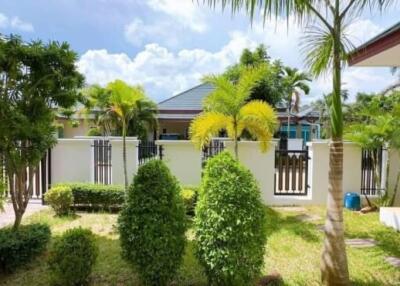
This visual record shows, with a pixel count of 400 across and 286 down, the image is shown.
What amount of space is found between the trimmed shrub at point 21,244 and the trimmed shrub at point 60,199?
2289mm

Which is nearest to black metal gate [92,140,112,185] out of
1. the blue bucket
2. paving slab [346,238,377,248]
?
paving slab [346,238,377,248]

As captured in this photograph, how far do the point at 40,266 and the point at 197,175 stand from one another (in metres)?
5.01

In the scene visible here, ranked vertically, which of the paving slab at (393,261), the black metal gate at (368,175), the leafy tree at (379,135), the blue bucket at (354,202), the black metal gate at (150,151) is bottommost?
the paving slab at (393,261)

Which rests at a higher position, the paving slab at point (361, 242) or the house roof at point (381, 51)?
the house roof at point (381, 51)

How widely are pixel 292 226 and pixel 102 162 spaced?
213 inches

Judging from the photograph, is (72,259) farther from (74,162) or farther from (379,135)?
(379,135)

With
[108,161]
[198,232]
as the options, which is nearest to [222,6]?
[198,232]

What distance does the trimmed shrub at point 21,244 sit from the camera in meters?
4.97

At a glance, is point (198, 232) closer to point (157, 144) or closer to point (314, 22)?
point (314, 22)

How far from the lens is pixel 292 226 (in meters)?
7.38

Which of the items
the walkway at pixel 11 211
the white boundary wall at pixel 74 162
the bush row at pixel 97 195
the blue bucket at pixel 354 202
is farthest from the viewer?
the white boundary wall at pixel 74 162

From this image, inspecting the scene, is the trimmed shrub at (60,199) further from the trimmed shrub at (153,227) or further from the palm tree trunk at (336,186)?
the palm tree trunk at (336,186)

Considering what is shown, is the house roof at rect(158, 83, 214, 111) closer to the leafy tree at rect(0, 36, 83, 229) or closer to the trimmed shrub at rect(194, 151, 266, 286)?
the leafy tree at rect(0, 36, 83, 229)

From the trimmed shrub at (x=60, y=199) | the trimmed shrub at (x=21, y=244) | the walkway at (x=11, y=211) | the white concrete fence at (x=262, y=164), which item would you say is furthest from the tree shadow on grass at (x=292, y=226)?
the walkway at (x=11, y=211)
